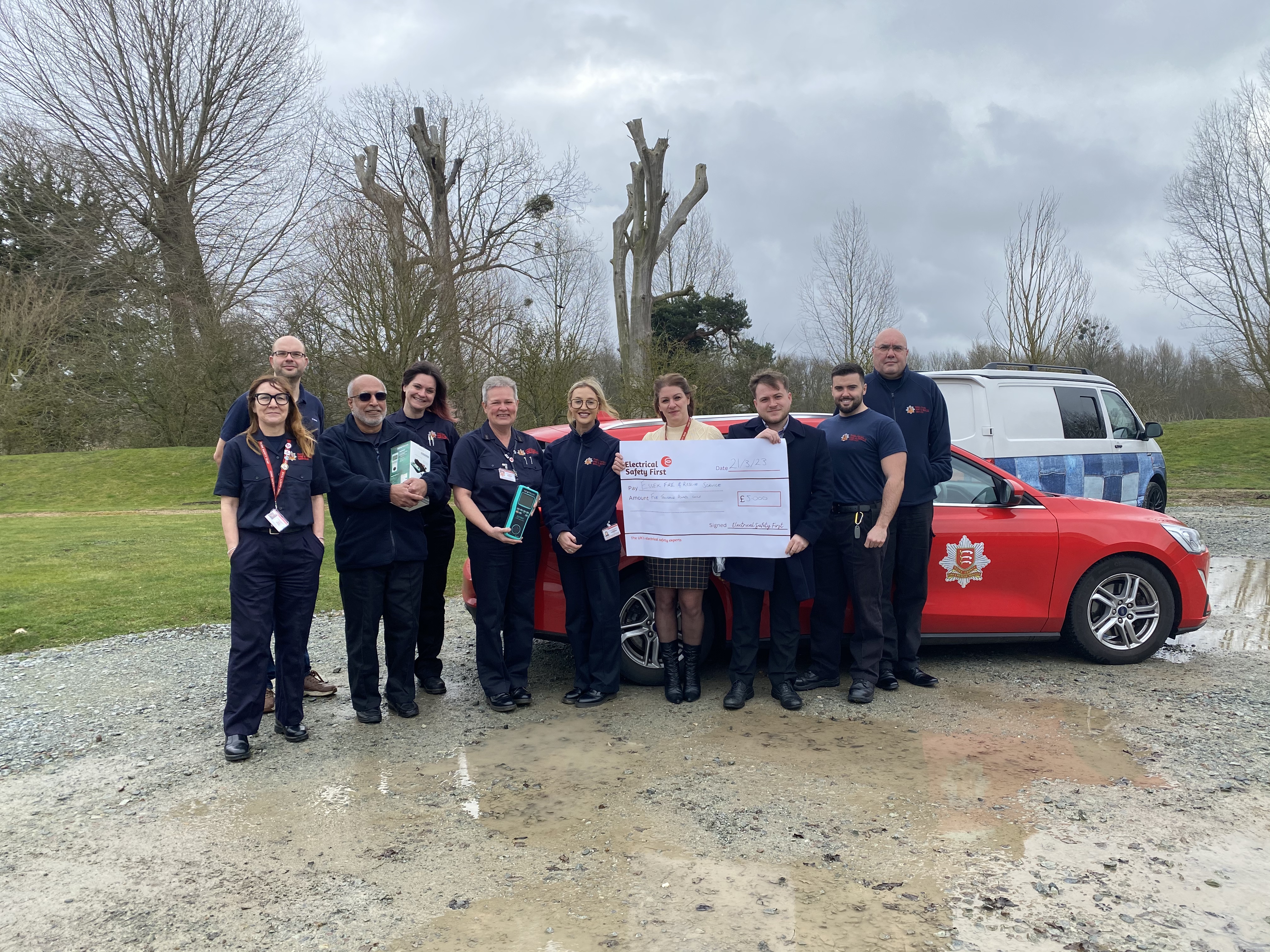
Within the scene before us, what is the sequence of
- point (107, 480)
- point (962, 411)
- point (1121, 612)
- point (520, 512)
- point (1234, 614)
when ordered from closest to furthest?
point (520, 512), point (1121, 612), point (1234, 614), point (962, 411), point (107, 480)

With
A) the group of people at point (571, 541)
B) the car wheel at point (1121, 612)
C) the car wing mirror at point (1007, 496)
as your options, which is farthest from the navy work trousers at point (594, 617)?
the car wheel at point (1121, 612)

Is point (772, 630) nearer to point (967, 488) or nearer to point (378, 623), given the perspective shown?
point (967, 488)

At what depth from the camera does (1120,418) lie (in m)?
11.5

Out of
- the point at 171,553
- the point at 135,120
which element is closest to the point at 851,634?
the point at 171,553

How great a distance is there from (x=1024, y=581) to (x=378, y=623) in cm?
397

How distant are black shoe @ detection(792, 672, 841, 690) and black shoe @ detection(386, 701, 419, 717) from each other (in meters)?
2.23

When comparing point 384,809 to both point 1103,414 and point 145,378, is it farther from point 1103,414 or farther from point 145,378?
point 145,378

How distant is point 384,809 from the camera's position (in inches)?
149

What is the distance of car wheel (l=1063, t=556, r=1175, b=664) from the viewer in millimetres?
5645

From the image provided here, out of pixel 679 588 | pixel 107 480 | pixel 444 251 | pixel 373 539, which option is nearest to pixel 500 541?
pixel 373 539

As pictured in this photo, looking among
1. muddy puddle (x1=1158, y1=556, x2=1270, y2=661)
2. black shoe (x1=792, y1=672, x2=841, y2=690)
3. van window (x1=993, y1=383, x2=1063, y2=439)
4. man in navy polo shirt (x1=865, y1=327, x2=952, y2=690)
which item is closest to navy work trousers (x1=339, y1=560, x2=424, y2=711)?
black shoe (x1=792, y1=672, x2=841, y2=690)

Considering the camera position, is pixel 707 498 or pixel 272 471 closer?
pixel 272 471

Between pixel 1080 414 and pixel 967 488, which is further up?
pixel 1080 414

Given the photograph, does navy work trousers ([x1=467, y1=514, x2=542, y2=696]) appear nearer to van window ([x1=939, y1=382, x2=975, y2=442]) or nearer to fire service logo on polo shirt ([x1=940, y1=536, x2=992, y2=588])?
fire service logo on polo shirt ([x1=940, y1=536, x2=992, y2=588])
